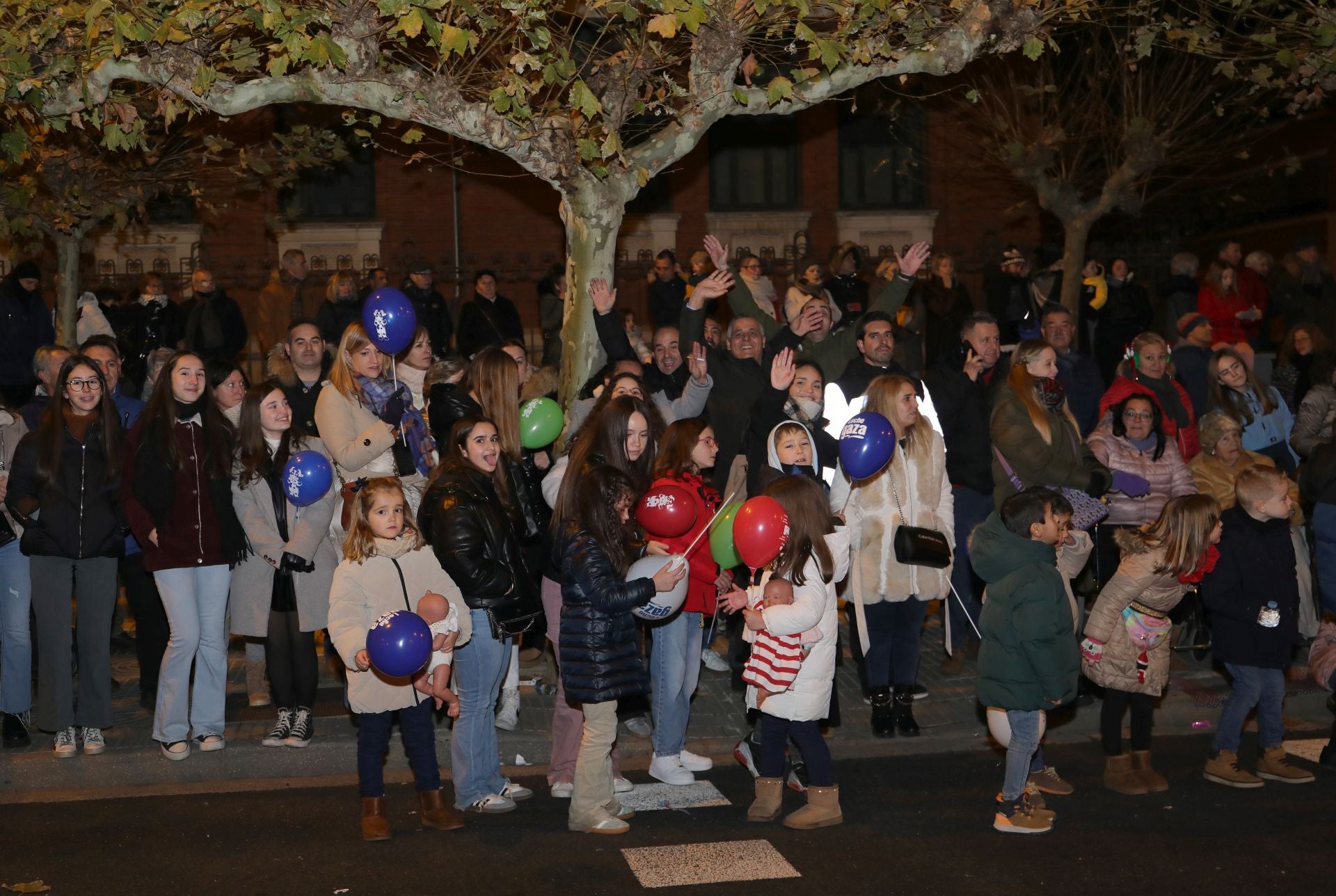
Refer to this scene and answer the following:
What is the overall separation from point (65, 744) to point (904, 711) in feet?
15.2

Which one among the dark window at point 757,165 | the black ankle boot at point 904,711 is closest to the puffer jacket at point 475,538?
the black ankle boot at point 904,711

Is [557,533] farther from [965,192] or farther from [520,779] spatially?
[965,192]

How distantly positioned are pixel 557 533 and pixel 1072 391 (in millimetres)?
5409

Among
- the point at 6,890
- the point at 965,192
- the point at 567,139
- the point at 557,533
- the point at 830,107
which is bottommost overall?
the point at 6,890

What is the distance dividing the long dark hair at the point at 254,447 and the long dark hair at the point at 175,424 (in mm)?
74

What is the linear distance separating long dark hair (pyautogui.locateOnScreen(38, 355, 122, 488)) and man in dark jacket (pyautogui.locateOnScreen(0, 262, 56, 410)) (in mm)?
4874

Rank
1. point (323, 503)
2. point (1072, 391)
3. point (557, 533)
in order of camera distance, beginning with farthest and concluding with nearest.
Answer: point (1072, 391) → point (323, 503) → point (557, 533)

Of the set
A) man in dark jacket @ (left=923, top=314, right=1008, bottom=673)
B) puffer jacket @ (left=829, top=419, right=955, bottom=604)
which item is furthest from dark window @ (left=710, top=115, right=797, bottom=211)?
puffer jacket @ (left=829, top=419, right=955, bottom=604)

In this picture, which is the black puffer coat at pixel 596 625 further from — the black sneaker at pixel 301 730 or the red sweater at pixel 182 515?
the red sweater at pixel 182 515

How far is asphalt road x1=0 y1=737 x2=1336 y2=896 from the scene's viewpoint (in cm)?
596

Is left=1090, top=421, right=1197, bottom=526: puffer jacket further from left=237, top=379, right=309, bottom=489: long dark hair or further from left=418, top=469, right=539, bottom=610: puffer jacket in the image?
left=237, top=379, right=309, bottom=489: long dark hair

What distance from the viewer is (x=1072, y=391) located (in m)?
10.7

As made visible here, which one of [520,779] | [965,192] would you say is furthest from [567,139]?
[965,192]

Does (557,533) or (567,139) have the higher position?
(567,139)
